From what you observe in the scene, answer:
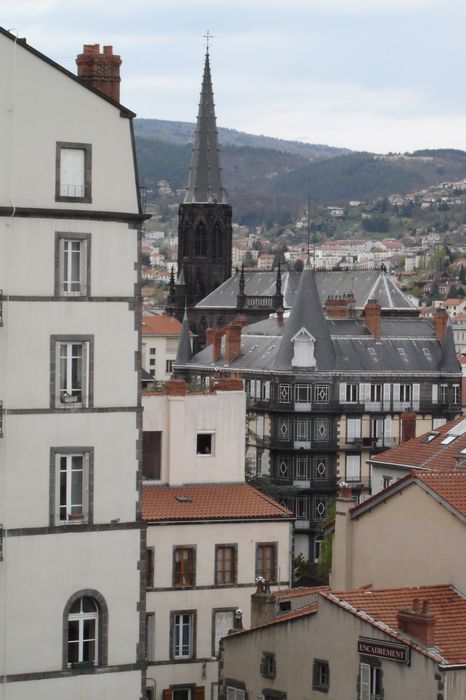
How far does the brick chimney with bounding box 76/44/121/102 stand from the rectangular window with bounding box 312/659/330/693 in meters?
11.3

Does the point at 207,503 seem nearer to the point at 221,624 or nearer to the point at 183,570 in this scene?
the point at 183,570

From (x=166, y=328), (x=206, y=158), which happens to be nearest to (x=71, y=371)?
(x=206, y=158)

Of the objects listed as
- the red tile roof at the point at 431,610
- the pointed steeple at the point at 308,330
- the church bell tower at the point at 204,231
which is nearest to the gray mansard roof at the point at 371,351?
the pointed steeple at the point at 308,330

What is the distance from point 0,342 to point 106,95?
16.7ft

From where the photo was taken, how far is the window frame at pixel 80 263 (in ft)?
117

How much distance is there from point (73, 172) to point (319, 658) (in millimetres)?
10225

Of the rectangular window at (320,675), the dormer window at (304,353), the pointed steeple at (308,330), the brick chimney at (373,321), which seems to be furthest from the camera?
the brick chimney at (373,321)

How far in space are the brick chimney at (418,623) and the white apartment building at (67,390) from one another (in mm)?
5084

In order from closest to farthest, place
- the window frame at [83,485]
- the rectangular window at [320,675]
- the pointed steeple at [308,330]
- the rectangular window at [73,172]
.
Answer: the window frame at [83,485], the rectangular window at [73,172], the rectangular window at [320,675], the pointed steeple at [308,330]

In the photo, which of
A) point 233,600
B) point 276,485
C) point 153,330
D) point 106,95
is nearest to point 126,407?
point 106,95

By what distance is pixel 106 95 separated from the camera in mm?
36312

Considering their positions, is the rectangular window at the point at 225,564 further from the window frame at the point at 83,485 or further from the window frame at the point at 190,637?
the window frame at the point at 83,485

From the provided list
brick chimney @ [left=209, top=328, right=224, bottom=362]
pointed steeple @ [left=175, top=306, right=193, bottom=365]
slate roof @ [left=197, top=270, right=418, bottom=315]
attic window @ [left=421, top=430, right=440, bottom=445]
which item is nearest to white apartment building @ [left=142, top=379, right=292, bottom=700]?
attic window @ [left=421, top=430, right=440, bottom=445]

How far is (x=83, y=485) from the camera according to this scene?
35.9 m
